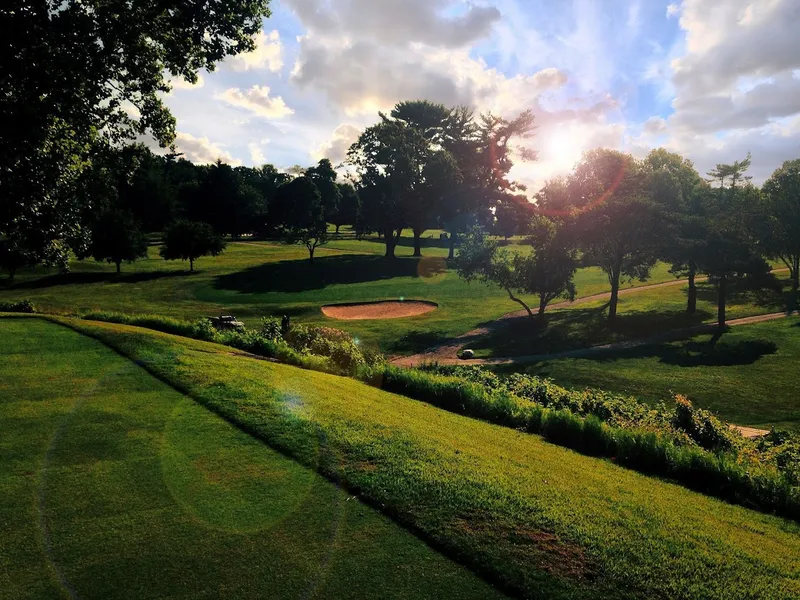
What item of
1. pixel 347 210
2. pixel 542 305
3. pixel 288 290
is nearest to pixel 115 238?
pixel 288 290

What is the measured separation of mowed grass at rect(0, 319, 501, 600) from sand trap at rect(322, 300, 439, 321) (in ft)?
101

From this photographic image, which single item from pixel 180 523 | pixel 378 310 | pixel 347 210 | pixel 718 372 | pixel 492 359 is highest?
pixel 347 210

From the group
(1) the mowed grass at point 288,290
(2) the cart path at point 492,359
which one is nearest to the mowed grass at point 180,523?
(2) the cart path at point 492,359

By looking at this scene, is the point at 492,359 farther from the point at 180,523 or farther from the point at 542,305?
the point at 180,523

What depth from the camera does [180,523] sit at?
22.2 feet

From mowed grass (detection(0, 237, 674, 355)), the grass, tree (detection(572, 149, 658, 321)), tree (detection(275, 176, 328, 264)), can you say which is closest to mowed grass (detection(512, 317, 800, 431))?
the grass

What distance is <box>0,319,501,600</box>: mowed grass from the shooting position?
571 centimetres

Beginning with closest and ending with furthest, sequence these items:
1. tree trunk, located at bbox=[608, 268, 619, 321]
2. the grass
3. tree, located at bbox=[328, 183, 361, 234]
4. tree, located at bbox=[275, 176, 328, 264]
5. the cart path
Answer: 1. the cart path
2. the grass
3. tree trunk, located at bbox=[608, 268, 619, 321]
4. tree, located at bbox=[275, 176, 328, 264]
5. tree, located at bbox=[328, 183, 361, 234]

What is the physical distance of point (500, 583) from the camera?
19.6ft

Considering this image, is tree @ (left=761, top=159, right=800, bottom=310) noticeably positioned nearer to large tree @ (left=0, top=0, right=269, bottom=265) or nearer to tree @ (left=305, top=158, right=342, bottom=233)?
large tree @ (left=0, top=0, right=269, bottom=265)

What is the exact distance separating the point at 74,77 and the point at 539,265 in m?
29.8

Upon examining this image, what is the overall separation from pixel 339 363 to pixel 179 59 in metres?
12.4

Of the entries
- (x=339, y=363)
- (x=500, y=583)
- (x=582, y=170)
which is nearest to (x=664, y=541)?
(x=500, y=583)

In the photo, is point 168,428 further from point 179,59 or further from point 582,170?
point 582,170
